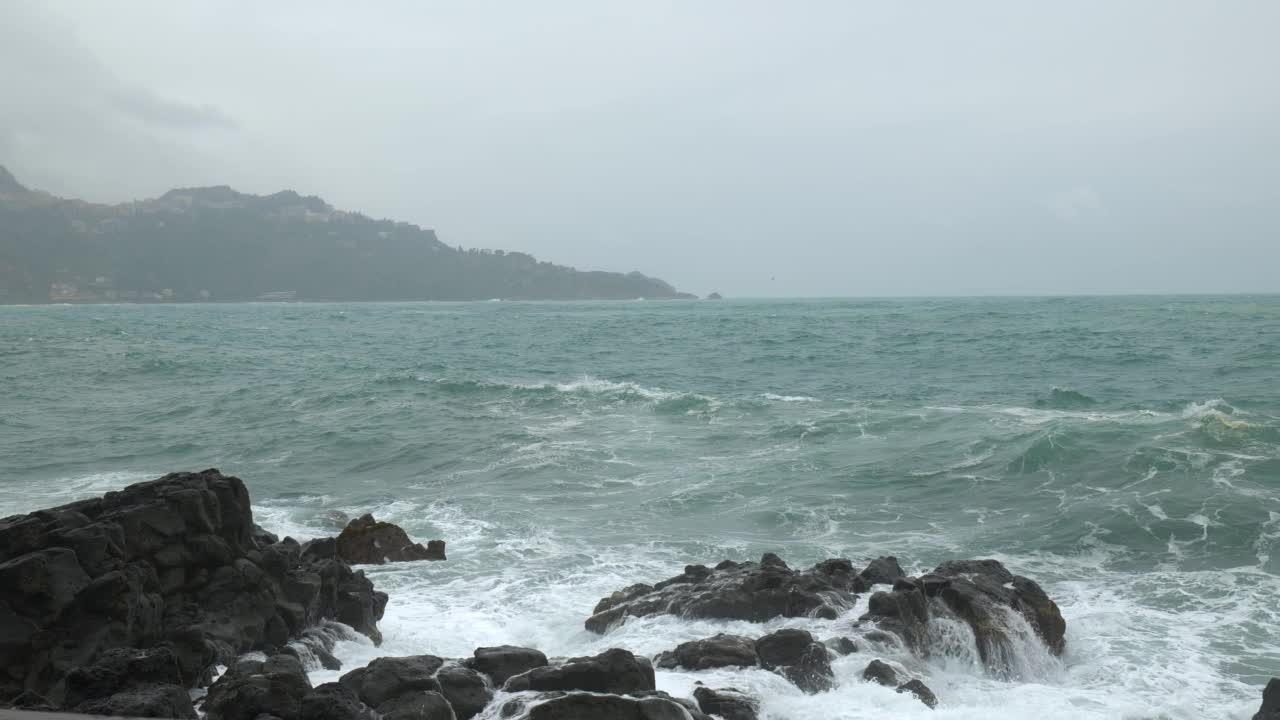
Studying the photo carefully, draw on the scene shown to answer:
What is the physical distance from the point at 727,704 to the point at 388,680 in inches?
117

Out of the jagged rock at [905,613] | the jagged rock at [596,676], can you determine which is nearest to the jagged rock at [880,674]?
the jagged rock at [905,613]

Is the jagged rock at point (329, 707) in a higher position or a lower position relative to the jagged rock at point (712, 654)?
higher

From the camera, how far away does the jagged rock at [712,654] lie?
921 centimetres

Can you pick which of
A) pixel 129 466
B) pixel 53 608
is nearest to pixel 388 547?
pixel 53 608

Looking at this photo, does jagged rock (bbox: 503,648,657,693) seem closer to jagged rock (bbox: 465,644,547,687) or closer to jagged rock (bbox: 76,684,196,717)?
jagged rock (bbox: 465,644,547,687)

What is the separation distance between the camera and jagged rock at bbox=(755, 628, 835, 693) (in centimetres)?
892

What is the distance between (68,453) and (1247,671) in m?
24.5

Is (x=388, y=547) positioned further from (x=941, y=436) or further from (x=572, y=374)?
(x=572, y=374)

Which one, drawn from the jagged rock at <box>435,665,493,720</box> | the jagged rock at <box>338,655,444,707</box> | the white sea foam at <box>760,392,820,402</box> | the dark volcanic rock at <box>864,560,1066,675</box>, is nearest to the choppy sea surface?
the white sea foam at <box>760,392,820,402</box>

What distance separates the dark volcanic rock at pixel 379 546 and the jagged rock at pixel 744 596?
157 inches

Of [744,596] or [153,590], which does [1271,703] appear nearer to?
[744,596]

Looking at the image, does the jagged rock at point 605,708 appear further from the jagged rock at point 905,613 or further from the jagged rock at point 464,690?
the jagged rock at point 905,613

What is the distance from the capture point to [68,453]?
22.5 meters

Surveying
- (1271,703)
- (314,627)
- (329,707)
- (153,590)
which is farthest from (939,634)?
(153,590)
